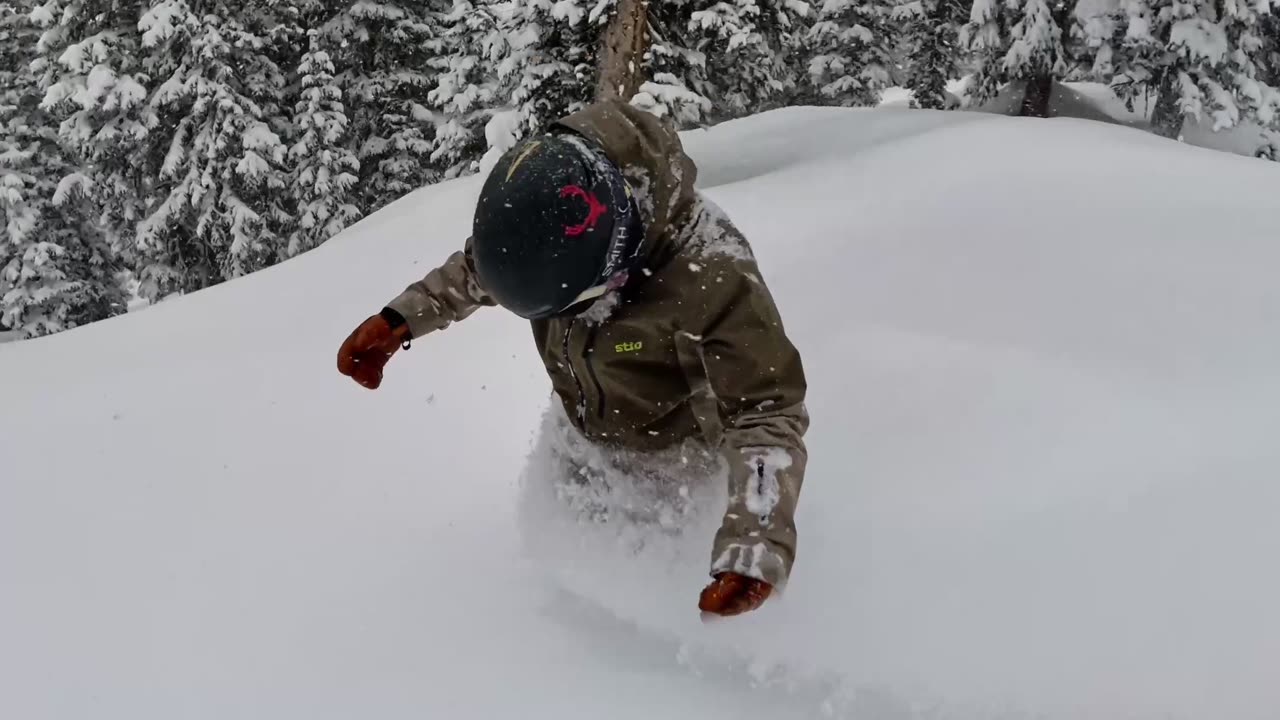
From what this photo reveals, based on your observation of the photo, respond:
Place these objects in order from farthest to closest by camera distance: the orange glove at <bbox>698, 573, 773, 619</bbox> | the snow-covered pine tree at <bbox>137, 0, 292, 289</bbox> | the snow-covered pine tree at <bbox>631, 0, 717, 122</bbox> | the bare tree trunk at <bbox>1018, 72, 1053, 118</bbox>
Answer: the snow-covered pine tree at <bbox>137, 0, 292, 289</bbox> < the bare tree trunk at <bbox>1018, 72, 1053, 118</bbox> < the snow-covered pine tree at <bbox>631, 0, 717, 122</bbox> < the orange glove at <bbox>698, 573, 773, 619</bbox>

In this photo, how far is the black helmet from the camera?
1915mm

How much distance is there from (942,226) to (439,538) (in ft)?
10.5

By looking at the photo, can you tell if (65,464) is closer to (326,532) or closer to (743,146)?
(326,532)

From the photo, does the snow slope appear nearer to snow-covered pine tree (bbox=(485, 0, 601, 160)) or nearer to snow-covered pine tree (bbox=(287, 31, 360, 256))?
snow-covered pine tree (bbox=(485, 0, 601, 160))

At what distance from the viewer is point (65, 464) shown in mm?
3650

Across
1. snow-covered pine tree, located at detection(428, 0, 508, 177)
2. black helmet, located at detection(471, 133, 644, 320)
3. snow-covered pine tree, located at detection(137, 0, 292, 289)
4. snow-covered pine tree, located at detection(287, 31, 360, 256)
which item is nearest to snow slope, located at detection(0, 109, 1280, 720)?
black helmet, located at detection(471, 133, 644, 320)

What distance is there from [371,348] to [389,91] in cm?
1604

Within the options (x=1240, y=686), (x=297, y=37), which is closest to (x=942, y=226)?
(x=1240, y=686)

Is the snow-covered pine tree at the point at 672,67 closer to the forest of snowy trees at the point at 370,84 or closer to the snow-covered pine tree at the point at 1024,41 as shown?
the forest of snowy trees at the point at 370,84

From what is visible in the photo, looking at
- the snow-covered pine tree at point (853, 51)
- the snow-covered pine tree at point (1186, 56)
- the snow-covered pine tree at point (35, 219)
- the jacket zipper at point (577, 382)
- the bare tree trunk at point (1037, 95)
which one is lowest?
the snow-covered pine tree at point (35, 219)

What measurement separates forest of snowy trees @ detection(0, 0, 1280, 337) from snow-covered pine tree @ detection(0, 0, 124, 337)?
46 mm

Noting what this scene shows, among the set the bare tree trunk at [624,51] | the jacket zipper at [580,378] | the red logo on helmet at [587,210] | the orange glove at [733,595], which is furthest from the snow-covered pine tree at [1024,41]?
the orange glove at [733,595]

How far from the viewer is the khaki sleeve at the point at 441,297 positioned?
8.84ft

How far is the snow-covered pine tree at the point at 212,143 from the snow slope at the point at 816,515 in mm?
10636
